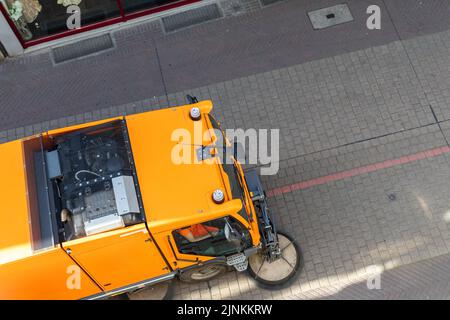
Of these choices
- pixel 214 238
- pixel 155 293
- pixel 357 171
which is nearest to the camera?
pixel 214 238

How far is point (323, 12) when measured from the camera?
39.1ft

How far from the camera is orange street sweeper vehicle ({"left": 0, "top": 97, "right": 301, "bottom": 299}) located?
21.1 ft

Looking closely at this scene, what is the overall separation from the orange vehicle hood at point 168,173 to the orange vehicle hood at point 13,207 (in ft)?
5.27

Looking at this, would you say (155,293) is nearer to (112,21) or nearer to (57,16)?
(112,21)

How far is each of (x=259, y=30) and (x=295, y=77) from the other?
1629 millimetres

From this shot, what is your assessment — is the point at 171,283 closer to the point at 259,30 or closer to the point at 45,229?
the point at 45,229

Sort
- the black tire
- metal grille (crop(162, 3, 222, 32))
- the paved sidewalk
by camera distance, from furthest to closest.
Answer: metal grille (crop(162, 3, 222, 32)) < the paved sidewalk < the black tire

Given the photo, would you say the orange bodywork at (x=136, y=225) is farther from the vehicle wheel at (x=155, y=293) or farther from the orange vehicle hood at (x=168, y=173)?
the vehicle wheel at (x=155, y=293)

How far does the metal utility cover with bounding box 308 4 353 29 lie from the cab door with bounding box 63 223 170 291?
7.37 metres

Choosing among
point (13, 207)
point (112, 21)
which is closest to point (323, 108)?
point (112, 21)

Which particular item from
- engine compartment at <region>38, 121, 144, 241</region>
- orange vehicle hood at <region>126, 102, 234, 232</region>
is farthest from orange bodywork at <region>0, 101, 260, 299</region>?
engine compartment at <region>38, 121, 144, 241</region>

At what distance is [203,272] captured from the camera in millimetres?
8172

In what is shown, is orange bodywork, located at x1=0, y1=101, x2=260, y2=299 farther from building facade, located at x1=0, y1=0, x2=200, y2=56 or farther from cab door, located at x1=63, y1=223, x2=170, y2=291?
building facade, located at x1=0, y1=0, x2=200, y2=56

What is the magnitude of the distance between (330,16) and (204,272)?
283 inches
